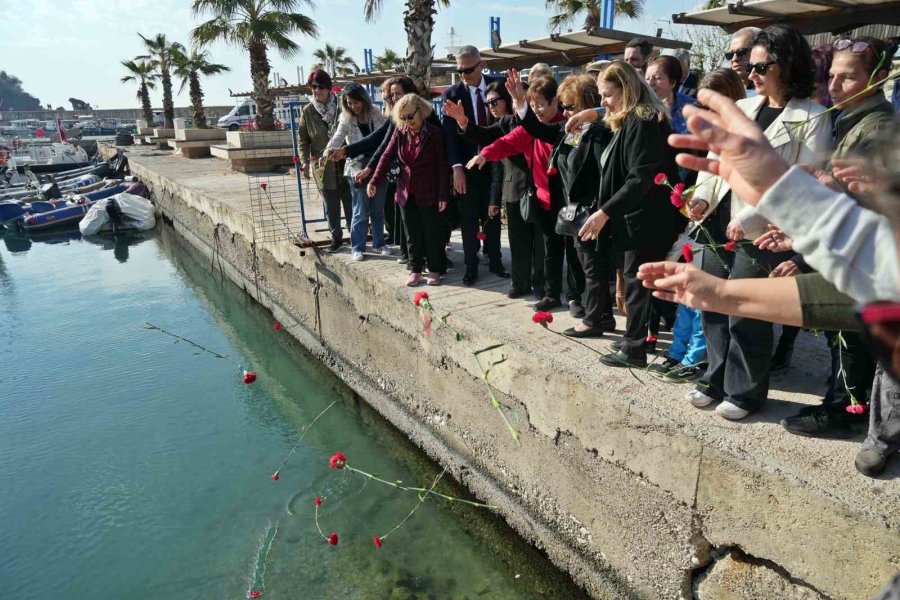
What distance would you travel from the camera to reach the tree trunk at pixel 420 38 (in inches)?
320

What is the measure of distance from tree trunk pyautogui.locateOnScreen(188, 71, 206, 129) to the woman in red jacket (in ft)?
75.3

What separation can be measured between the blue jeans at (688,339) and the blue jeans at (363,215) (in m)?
3.20

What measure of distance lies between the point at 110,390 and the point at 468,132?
186 inches

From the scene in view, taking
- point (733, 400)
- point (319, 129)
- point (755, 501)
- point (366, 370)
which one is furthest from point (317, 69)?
point (755, 501)

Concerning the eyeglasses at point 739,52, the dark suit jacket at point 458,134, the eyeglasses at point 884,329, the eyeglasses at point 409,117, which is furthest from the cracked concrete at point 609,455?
the eyeglasses at point 739,52

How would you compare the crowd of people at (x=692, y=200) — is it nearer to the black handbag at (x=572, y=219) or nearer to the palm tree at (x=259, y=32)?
the black handbag at (x=572, y=219)

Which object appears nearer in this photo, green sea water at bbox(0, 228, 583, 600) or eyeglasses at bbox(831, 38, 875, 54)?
eyeglasses at bbox(831, 38, 875, 54)

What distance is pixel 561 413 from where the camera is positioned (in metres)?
3.30

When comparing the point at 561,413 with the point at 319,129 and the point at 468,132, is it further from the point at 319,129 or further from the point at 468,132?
the point at 319,129

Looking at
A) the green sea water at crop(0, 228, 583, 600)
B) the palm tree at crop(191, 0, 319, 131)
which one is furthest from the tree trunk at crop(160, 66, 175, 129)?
the green sea water at crop(0, 228, 583, 600)

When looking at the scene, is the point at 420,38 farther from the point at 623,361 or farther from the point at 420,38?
the point at 623,361

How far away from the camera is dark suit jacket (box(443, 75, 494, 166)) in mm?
4699

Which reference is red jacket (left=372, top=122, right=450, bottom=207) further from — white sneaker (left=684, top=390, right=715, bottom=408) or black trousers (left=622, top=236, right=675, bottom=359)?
white sneaker (left=684, top=390, right=715, bottom=408)

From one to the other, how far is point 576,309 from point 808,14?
5793 millimetres
